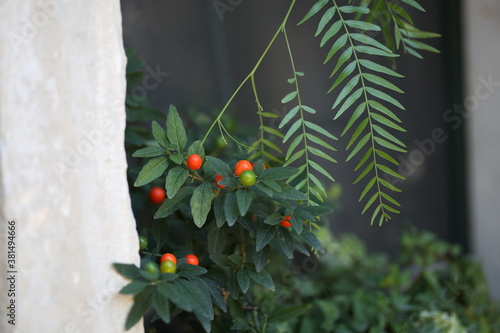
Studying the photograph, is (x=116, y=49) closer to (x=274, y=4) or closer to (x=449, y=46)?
(x=274, y=4)

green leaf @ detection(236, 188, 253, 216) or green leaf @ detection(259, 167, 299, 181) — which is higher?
green leaf @ detection(259, 167, 299, 181)

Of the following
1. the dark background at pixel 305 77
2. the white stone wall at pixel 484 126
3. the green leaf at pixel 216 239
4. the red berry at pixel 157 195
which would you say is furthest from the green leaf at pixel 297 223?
the white stone wall at pixel 484 126

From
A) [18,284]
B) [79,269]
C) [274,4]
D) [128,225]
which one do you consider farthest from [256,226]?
[274,4]

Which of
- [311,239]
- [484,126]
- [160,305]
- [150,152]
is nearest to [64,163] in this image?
[150,152]

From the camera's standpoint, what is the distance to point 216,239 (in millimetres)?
1416

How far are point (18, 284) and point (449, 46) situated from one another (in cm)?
242

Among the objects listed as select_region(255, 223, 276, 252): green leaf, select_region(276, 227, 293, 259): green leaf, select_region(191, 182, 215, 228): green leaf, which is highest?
select_region(191, 182, 215, 228): green leaf

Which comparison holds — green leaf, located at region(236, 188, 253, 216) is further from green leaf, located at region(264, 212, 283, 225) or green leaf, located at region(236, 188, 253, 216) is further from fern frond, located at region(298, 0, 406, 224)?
fern frond, located at region(298, 0, 406, 224)

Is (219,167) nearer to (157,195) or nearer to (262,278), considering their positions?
(262,278)

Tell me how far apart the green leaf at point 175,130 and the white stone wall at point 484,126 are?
185 cm

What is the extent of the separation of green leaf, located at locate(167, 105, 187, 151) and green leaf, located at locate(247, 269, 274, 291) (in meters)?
0.35

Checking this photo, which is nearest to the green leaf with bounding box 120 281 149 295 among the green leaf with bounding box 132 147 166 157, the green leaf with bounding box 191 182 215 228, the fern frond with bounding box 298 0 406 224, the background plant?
the background plant

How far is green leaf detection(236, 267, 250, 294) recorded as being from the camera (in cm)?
129

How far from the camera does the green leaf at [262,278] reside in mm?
1309
